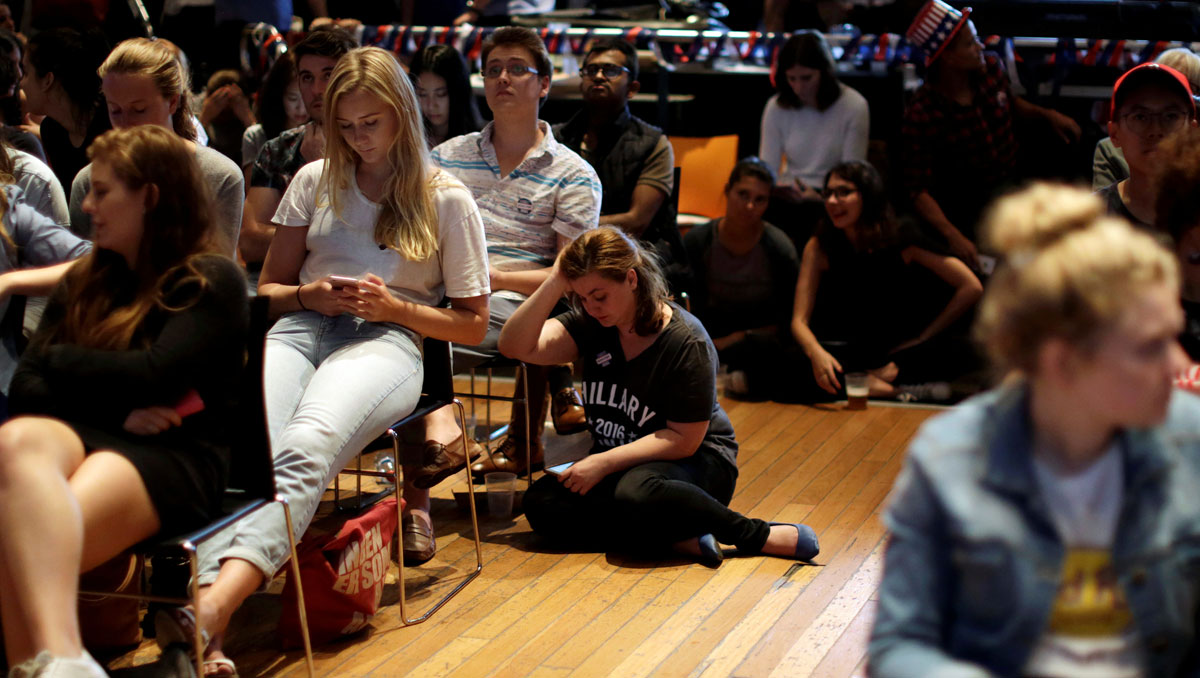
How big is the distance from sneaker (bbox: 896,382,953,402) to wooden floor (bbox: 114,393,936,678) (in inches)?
50.9

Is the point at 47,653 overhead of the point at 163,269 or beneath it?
beneath

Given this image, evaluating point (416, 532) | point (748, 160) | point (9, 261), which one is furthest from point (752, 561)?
point (748, 160)

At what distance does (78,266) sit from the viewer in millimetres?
2221

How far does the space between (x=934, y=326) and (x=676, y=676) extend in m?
2.87

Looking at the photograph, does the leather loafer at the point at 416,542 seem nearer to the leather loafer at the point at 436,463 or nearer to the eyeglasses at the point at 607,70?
the leather loafer at the point at 436,463

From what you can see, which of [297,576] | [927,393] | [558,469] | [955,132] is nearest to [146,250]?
[297,576]

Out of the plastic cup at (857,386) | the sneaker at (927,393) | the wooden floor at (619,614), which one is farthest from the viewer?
the sneaker at (927,393)

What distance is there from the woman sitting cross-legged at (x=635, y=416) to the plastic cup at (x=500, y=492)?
27 centimetres

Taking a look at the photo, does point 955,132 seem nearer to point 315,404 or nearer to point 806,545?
point 806,545

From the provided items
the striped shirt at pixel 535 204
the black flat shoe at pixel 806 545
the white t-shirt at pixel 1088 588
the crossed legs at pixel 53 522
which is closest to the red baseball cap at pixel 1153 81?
the black flat shoe at pixel 806 545

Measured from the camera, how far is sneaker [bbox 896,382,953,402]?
4875mm

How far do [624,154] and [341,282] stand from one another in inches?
70.4

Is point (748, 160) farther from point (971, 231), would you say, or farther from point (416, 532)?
point (416, 532)

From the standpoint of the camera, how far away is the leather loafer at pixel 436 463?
311cm
